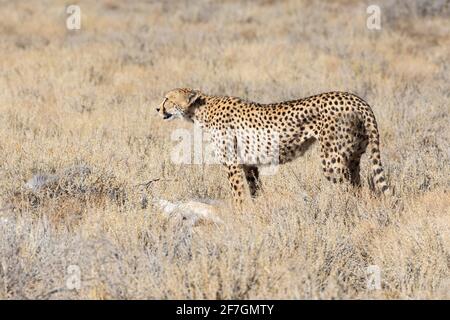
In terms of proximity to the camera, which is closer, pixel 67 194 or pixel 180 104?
pixel 67 194

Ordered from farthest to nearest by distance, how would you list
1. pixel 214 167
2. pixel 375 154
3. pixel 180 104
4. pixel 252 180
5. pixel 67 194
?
pixel 214 167 → pixel 180 104 → pixel 252 180 → pixel 67 194 → pixel 375 154

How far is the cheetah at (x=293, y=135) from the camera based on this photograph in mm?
5426

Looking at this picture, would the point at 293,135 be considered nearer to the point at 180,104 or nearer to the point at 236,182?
the point at 236,182

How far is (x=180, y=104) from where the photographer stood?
6.11 meters

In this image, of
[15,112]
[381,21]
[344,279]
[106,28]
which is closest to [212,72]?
[15,112]

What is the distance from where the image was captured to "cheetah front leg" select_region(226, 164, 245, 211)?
5.63 m

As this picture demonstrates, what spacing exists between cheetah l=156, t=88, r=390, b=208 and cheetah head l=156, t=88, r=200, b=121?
0.54 feet

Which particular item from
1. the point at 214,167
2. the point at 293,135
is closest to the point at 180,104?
the point at 214,167

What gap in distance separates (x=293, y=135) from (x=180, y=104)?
3.43 ft

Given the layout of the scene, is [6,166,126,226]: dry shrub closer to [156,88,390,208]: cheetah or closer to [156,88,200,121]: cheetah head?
[156,88,200,121]: cheetah head

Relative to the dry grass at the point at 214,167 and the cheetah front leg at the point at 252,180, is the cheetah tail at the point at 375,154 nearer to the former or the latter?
the dry grass at the point at 214,167

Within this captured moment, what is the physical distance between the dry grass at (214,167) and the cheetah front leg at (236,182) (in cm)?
18
